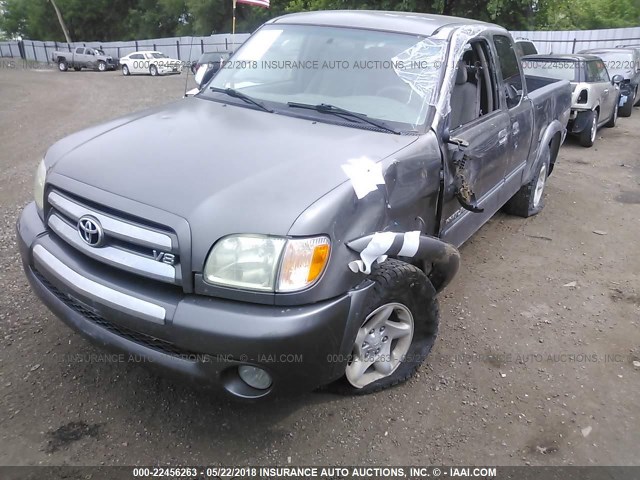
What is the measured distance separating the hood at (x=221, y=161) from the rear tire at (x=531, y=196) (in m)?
3.04

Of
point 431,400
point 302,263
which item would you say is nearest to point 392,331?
point 431,400

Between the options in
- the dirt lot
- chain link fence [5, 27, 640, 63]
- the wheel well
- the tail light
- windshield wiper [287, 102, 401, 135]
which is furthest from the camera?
chain link fence [5, 27, 640, 63]

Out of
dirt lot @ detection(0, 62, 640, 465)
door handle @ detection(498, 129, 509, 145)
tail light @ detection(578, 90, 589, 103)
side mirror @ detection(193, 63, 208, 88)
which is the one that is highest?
side mirror @ detection(193, 63, 208, 88)

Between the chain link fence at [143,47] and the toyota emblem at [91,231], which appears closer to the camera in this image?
the toyota emblem at [91,231]

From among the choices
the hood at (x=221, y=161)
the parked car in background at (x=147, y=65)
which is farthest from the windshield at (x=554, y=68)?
the parked car in background at (x=147, y=65)

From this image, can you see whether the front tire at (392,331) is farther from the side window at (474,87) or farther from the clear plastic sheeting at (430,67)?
the side window at (474,87)

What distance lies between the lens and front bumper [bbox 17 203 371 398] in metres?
2.12

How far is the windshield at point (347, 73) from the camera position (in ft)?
10.5

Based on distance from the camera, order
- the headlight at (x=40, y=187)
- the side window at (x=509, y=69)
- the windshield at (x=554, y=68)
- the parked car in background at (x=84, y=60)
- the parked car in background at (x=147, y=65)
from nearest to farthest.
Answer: the headlight at (x=40, y=187) < the side window at (x=509, y=69) < the windshield at (x=554, y=68) < the parked car in background at (x=147, y=65) < the parked car in background at (x=84, y=60)

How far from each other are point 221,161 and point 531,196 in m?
Answer: 4.03

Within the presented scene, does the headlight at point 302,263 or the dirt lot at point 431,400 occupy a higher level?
the headlight at point 302,263

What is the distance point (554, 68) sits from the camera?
975cm

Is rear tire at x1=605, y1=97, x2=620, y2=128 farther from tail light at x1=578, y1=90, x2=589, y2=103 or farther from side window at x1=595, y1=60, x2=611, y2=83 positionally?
tail light at x1=578, y1=90, x2=589, y2=103

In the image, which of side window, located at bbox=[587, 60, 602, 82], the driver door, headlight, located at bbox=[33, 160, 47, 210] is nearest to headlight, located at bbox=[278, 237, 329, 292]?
the driver door
